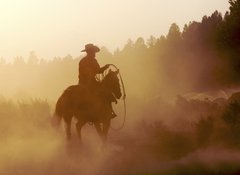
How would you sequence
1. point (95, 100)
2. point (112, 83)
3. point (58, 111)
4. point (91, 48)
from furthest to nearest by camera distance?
point (58, 111) → point (91, 48) → point (95, 100) → point (112, 83)

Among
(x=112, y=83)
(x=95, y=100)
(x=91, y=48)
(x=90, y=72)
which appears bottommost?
(x=95, y=100)

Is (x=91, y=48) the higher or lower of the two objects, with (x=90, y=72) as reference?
higher

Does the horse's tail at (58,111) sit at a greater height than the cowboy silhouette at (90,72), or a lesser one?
lesser

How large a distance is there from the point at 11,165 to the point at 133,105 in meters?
30.1

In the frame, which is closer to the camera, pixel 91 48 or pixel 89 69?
pixel 89 69

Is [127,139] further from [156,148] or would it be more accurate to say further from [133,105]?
[133,105]

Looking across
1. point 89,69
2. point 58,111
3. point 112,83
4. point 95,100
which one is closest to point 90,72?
point 89,69

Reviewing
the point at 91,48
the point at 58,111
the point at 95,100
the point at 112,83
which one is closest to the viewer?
the point at 112,83

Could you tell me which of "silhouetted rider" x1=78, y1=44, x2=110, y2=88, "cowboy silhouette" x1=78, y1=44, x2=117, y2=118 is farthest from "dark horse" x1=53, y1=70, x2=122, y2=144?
"silhouetted rider" x1=78, y1=44, x2=110, y2=88

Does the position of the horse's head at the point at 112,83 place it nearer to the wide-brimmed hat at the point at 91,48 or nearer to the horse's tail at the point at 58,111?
the wide-brimmed hat at the point at 91,48

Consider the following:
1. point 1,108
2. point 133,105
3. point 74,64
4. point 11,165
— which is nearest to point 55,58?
point 74,64

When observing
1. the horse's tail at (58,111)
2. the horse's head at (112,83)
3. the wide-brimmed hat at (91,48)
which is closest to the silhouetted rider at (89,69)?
the wide-brimmed hat at (91,48)

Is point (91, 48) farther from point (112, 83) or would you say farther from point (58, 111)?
point (58, 111)

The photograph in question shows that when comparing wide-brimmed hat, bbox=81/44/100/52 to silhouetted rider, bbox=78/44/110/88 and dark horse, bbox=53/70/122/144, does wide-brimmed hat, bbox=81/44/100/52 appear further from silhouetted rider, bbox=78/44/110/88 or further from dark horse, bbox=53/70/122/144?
dark horse, bbox=53/70/122/144
